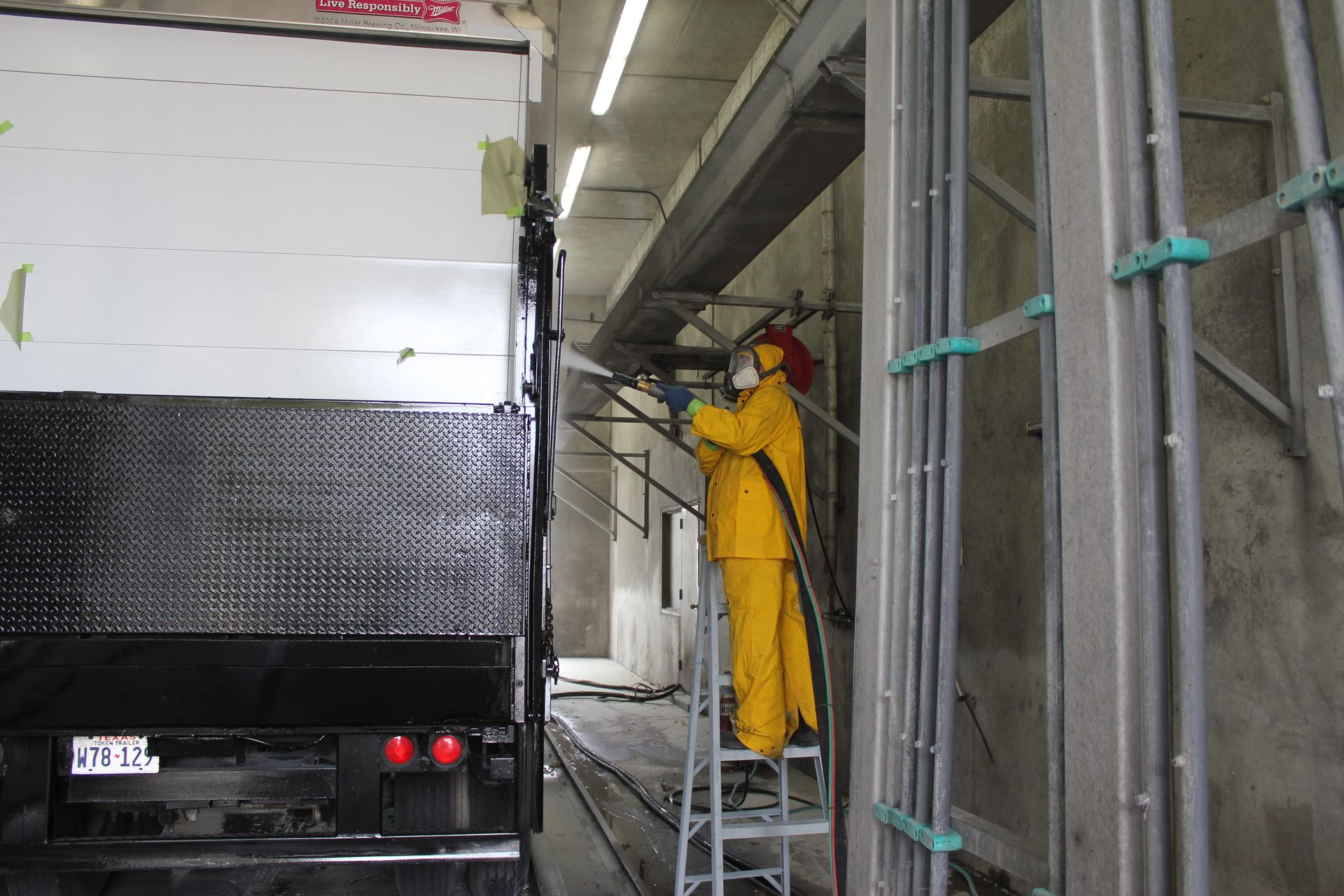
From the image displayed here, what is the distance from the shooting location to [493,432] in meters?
3.04

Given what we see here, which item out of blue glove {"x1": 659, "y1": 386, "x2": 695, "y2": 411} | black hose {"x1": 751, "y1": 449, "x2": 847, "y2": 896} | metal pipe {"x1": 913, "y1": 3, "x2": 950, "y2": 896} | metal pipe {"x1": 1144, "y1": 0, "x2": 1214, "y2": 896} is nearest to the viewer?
metal pipe {"x1": 1144, "y1": 0, "x2": 1214, "y2": 896}

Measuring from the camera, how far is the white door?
3.04 meters

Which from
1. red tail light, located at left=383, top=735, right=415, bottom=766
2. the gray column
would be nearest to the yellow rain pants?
red tail light, located at left=383, top=735, right=415, bottom=766

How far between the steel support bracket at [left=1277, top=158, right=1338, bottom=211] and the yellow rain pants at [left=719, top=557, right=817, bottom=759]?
2.73 meters

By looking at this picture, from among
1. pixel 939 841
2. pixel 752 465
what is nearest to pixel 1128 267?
pixel 939 841

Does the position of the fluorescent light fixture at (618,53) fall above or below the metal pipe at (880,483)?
above

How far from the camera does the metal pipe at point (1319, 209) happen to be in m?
1.39

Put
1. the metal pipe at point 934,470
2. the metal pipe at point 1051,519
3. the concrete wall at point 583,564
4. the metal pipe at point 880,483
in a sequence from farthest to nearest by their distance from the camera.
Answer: the concrete wall at point 583,564
the metal pipe at point 880,483
the metal pipe at point 934,470
the metal pipe at point 1051,519

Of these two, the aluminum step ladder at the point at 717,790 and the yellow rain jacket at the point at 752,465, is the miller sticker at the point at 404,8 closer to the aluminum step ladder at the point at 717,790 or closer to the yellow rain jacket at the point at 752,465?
the yellow rain jacket at the point at 752,465

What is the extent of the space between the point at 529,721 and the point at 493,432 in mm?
909

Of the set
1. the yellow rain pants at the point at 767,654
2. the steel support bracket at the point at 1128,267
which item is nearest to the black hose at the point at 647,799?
the yellow rain pants at the point at 767,654

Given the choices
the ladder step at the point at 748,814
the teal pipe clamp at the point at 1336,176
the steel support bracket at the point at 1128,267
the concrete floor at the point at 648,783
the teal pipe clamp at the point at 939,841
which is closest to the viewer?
the teal pipe clamp at the point at 1336,176

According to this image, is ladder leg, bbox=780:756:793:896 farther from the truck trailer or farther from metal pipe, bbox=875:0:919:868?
metal pipe, bbox=875:0:919:868

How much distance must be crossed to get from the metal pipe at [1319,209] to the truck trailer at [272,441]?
2.16 m
